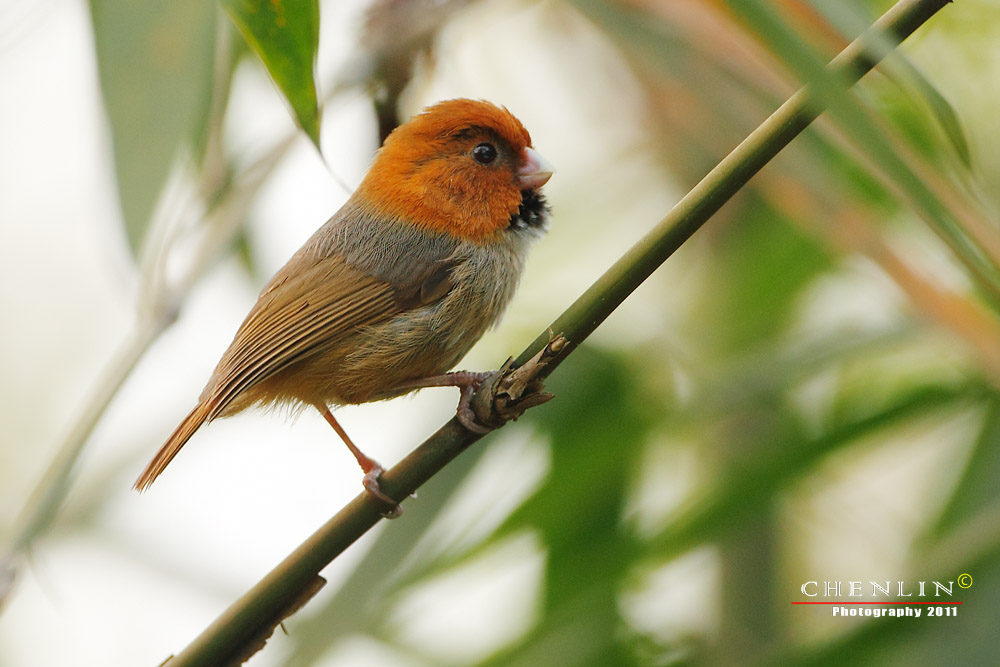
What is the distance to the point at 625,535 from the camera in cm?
289

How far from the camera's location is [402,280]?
10.1 ft

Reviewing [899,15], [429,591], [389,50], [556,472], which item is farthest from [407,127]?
[899,15]

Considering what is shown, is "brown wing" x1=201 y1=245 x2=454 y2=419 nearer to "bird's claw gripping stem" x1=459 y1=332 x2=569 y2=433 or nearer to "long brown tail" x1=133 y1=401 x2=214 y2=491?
"long brown tail" x1=133 y1=401 x2=214 y2=491

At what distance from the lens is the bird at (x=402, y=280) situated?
117 inches

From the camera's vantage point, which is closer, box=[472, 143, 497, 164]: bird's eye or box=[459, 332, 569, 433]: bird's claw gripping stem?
box=[459, 332, 569, 433]: bird's claw gripping stem

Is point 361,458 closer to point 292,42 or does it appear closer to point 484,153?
point 484,153

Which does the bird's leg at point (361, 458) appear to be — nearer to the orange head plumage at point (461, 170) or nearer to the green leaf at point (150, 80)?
the orange head plumage at point (461, 170)

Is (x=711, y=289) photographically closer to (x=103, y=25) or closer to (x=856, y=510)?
(x=856, y=510)

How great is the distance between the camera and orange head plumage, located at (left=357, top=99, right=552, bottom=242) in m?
3.29

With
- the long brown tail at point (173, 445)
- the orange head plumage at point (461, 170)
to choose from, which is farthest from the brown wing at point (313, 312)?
the orange head plumage at point (461, 170)

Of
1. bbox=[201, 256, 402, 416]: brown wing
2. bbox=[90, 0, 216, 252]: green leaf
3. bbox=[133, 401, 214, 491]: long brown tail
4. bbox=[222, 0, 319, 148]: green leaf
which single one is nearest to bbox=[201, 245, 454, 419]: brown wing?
bbox=[201, 256, 402, 416]: brown wing

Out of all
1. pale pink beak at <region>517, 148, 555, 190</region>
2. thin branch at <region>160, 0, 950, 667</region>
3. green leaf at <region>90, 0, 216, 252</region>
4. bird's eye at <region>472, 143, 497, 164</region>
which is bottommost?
thin branch at <region>160, 0, 950, 667</region>

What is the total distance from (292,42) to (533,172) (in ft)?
5.41

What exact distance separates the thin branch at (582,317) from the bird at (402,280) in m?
0.90
